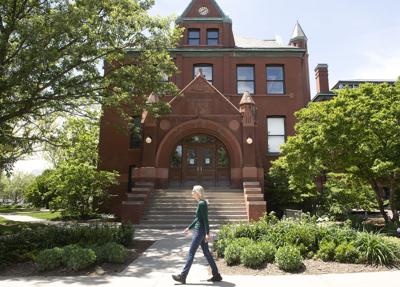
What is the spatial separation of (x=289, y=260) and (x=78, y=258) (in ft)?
15.0

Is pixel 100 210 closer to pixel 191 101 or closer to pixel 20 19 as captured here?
pixel 191 101

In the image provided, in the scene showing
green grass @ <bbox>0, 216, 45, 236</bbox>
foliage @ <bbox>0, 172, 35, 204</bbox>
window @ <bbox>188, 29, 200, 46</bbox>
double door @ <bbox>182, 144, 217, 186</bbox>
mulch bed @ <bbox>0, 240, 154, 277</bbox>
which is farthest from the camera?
foliage @ <bbox>0, 172, 35, 204</bbox>

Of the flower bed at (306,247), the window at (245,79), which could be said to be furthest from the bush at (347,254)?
the window at (245,79)

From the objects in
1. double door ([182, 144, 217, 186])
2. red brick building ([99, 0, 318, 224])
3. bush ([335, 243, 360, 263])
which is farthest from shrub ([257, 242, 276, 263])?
double door ([182, 144, 217, 186])

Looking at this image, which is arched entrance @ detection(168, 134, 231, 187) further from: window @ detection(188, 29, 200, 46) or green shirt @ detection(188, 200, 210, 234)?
green shirt @ detection(188, 200, 210, 234)

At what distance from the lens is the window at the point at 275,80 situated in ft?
85.7

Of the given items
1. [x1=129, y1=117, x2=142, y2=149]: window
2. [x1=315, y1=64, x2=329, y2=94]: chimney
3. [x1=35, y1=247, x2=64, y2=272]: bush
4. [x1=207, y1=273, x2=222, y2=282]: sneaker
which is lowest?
[x1=207, y1=273, x2=222, y2=282]: sneaker

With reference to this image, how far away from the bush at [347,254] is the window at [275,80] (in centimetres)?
1858

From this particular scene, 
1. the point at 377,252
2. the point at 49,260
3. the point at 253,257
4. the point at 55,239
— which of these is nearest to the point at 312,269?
the point at 253,257

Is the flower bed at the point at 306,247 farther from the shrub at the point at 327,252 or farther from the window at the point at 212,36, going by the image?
the window at the point at 212,36

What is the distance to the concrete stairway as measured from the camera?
16.9 metres

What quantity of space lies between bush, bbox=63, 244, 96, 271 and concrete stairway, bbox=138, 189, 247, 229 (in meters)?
Answer: 8.44

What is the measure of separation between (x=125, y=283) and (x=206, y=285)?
157 cm

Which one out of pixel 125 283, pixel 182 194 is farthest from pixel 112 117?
pixel 125 283
